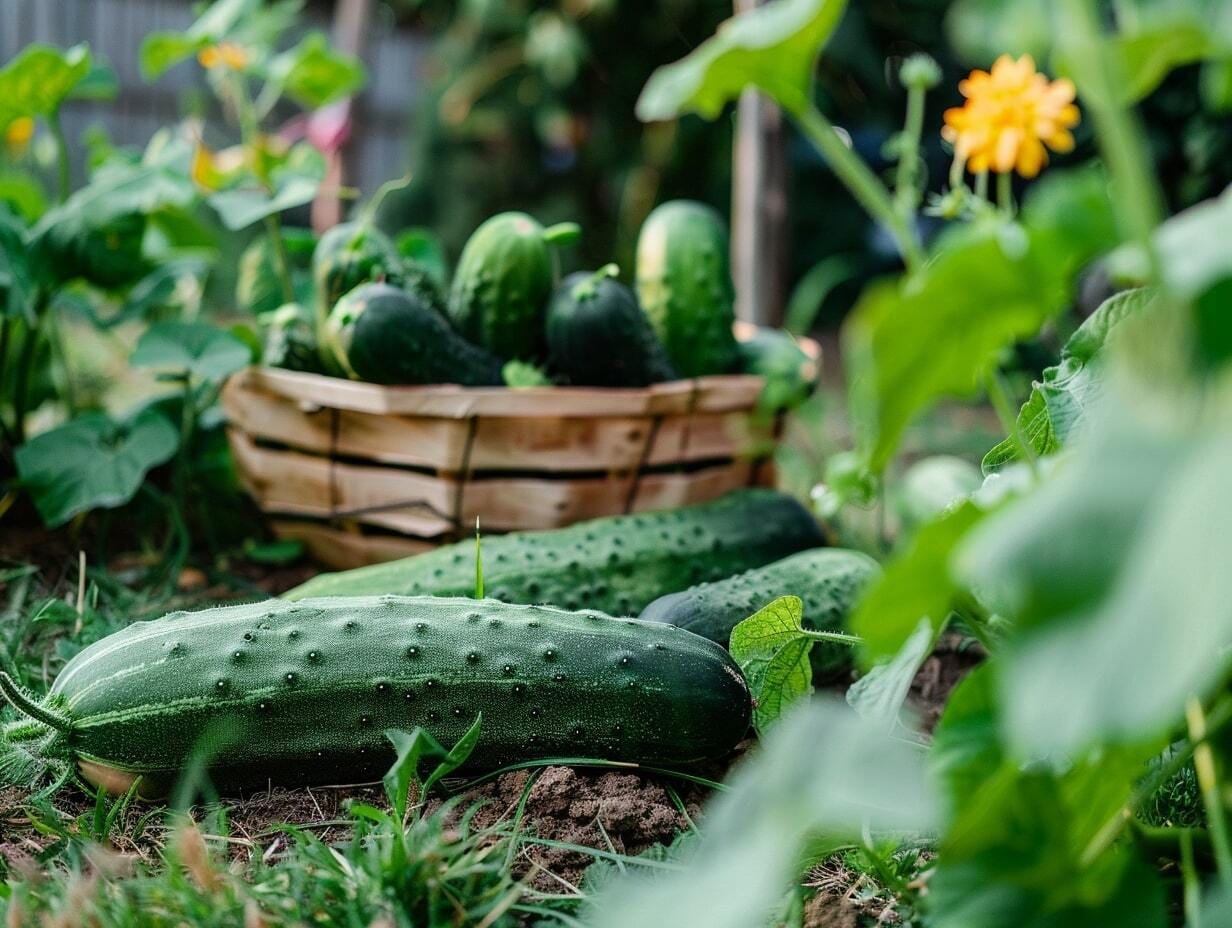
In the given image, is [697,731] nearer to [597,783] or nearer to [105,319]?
[597,783]

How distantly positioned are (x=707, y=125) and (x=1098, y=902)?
4.59m

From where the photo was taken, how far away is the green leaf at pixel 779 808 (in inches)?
24.2

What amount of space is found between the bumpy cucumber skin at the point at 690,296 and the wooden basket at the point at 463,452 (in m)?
0.14

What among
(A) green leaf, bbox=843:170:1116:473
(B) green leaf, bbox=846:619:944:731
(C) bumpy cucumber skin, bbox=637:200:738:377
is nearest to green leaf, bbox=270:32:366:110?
(C) bumpy cucumber skin, bbox=637:200:738:377

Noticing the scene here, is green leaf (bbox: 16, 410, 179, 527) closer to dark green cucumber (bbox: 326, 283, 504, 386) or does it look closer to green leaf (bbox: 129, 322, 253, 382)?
→ green leaf (bbox: 129, 322, 253, 382)

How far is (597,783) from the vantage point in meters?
1.32

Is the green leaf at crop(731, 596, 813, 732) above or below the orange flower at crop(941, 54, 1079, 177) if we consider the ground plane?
below

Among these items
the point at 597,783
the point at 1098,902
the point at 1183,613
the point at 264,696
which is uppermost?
the point at 1183,613

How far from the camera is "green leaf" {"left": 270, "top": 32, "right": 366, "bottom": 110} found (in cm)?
255

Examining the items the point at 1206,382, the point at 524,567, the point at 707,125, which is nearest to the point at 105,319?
the point at 524,567

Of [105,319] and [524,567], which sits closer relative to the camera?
[524,567]

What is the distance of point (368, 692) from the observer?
1.32 metres

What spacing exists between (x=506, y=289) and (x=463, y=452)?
0.35 meters

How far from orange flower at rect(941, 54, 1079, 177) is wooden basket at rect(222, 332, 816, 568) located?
0.62 meters
